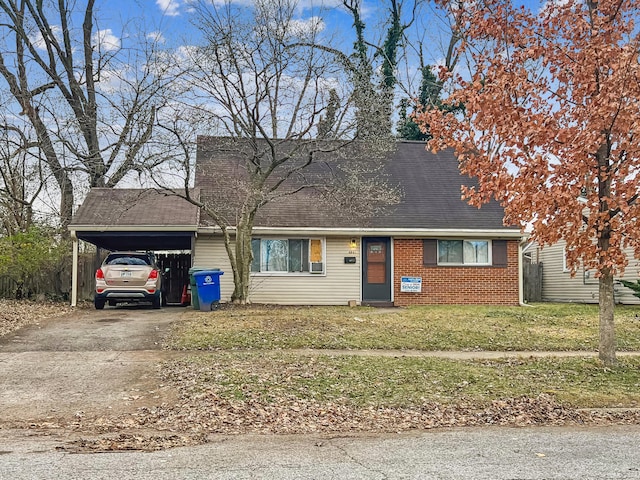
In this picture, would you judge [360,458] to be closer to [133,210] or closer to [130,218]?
[130,218]

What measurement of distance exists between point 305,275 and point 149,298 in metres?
5.03

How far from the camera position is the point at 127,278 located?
17250 millimetres

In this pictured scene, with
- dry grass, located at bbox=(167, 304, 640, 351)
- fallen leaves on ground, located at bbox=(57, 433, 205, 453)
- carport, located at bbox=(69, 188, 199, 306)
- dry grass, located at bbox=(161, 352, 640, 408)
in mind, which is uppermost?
carport, located at bbox=(69, 188, 199, 306)

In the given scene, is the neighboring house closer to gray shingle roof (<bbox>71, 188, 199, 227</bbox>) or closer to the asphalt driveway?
gray shingle roof (<bbox>71, 188, 199, 227</bbox>)

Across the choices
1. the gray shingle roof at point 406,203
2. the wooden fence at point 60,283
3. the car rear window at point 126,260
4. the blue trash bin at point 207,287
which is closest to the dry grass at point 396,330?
the blue trash bin at point 207,287

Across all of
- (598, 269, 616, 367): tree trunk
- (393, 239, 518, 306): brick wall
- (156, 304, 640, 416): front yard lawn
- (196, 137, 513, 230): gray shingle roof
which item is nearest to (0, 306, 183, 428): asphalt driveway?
(156, 304, 640, 416): front yard lawn

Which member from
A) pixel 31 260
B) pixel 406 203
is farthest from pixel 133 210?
pixel 406 203

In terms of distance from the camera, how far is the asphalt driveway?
789 centimetres

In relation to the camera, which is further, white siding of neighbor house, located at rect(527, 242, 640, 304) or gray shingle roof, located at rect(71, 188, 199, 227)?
white siding of neighbor house, located at rect(527, 242, 640, 304)

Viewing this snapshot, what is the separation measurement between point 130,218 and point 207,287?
3182 mm

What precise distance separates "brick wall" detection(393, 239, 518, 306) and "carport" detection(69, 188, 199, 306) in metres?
6.56

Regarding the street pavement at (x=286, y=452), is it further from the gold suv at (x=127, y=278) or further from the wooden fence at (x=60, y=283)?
the wooden fence at (x=60, y=283)

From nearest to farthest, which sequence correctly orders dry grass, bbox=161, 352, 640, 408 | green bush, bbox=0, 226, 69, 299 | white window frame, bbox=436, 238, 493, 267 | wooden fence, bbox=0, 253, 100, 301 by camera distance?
1. dry grass, bbox=161, 352, 640, 408
2. green bush, bbox=0, 226, 69, 299
3. wooden fence, bbox=0, 253, 100, 301
4. white window frame, bbox=436, 238, 493, 267

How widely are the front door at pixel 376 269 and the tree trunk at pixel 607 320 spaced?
1069cm
